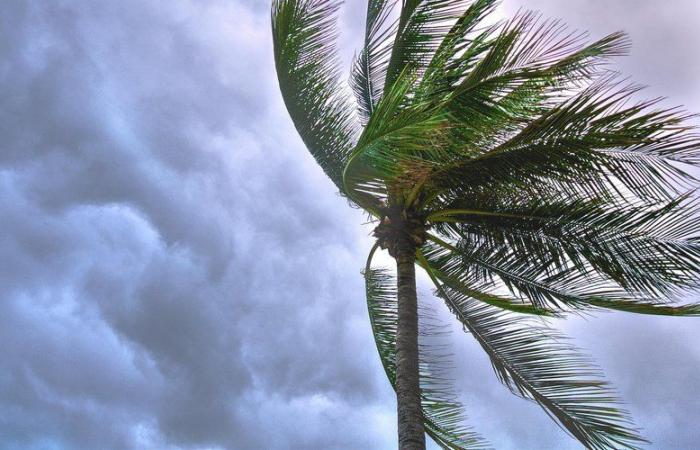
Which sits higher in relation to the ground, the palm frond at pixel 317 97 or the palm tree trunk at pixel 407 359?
the palm frond at pixel 317 97

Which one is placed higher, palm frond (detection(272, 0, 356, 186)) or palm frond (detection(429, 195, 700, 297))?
palm frond (detection(272, 0, 356, 186))

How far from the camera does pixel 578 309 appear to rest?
28.4ft

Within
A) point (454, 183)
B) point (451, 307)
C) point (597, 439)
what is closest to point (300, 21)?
point (454, 183)

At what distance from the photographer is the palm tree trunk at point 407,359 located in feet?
23.9

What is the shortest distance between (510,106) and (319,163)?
325 centimetres

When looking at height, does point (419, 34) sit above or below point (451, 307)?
above

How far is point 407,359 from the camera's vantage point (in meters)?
7.83

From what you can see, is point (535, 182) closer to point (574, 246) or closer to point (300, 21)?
point (574, 246)

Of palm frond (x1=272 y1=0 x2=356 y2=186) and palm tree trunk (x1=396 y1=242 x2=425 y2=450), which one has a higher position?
palm frond (x1=272 y1=0 x2=356 y2=186)

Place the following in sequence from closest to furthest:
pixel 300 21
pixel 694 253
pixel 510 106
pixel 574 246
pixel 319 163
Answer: pixel 510 106
pixel 694 253
pixel 574 246
pixel 300 21
pixel 319 163

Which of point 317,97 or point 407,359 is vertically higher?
point 317,97

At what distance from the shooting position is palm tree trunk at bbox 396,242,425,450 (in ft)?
23.9

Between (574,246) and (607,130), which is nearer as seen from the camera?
(607,130)

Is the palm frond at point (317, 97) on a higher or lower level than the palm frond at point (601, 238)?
higher
